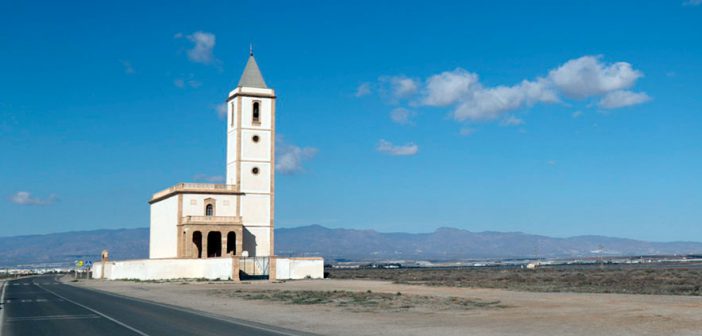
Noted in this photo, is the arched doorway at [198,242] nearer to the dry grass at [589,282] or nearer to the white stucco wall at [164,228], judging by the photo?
the white stucco wall at [164,228]

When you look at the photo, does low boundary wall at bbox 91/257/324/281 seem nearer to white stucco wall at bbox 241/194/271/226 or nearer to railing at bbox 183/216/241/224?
railing at bbox 183/216/241/224

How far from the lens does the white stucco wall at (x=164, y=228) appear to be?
74.7m

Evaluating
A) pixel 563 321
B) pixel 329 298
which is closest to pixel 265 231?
pixel 329 298

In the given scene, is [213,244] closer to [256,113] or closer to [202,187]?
[202,187]

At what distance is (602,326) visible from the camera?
938 inches

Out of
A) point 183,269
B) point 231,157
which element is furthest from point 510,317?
point 231,157

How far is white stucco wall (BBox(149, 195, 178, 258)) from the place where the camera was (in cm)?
7469

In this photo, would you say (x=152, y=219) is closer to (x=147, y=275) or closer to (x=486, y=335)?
(x=147, y=275)

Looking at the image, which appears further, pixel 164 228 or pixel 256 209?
pixel 164 228

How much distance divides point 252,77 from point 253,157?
7840 millimetres

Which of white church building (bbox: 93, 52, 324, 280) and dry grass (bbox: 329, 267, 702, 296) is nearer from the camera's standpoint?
dry grass (bbox: 329, 267, 702, 296)

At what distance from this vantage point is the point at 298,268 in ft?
226

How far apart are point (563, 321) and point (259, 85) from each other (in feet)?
184

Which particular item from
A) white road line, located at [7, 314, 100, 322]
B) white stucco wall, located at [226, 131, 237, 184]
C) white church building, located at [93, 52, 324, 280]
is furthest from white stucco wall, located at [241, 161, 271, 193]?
white road line, located at [7, 314, 100, 322]
